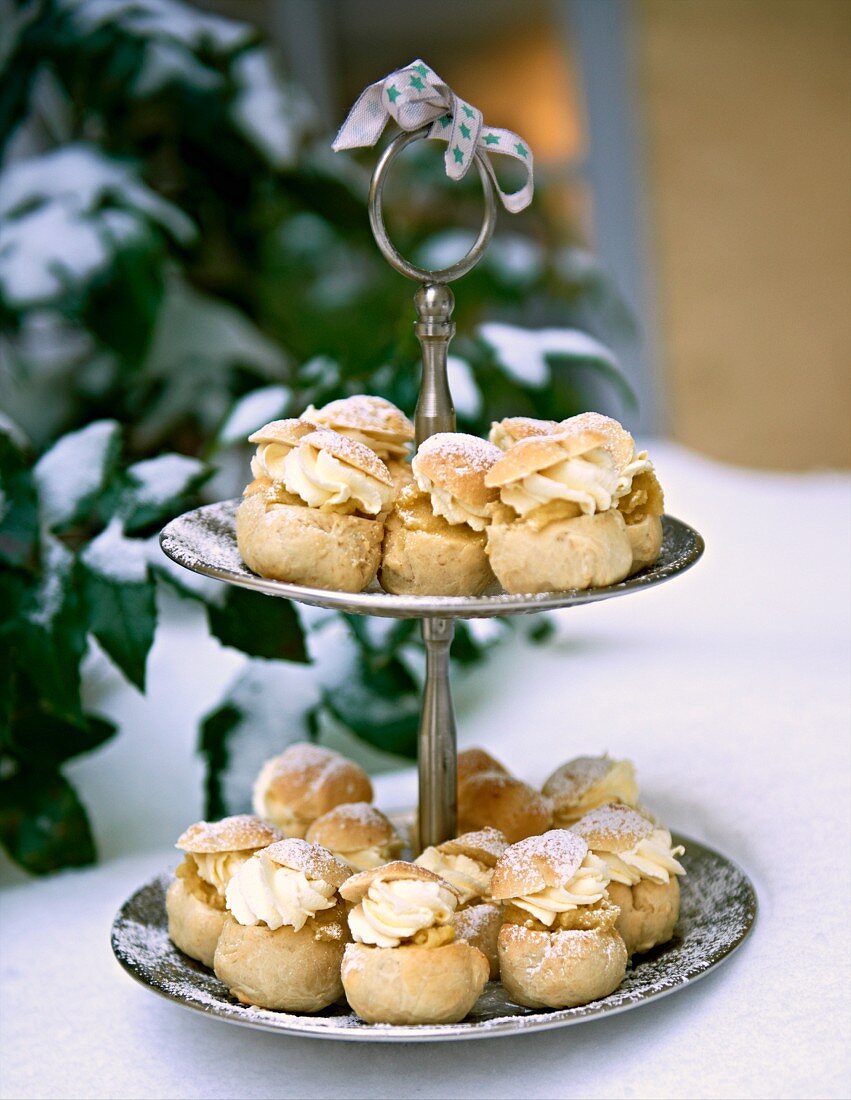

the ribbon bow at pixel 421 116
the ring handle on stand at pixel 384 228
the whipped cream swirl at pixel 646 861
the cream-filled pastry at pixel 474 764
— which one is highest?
the ribbon bow at pixel 421 116

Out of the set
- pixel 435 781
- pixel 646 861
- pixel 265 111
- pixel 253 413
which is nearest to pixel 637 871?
pixel 646 861

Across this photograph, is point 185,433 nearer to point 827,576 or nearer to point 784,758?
point 827,576

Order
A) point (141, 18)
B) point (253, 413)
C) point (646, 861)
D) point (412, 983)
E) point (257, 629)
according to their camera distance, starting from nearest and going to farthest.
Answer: point (412, 983) < point (646, 861) < point (257, 629) < point (253, 413) < point (141, 18)

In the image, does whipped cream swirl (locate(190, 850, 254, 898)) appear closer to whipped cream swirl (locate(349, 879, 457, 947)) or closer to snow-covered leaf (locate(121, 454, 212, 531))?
whipped cream swirl (locate(349, 879, 457, 947))

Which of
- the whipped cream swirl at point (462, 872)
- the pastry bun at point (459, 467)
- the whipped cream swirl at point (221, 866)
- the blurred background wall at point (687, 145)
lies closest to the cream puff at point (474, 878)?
the whipped cream swirl at point (462, 872)

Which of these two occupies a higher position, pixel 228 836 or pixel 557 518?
pixel 557 518

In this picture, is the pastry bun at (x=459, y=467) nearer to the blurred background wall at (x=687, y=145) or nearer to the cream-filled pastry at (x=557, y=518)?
the cream-filled pastry at (x=557, y=518)

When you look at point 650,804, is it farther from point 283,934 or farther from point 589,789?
point 283,934
